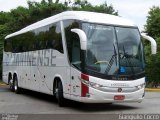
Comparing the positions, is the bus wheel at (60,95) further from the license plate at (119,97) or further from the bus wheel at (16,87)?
the bus wheel at (16,87)

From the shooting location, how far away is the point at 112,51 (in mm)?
14344

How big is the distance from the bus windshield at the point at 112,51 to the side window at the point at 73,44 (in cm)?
41

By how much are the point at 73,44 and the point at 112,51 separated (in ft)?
4.38

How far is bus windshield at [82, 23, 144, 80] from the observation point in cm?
1408

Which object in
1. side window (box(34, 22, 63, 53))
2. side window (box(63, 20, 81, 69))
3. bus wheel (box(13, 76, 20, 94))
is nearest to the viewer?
side window (box(63, 20, 81, 69))

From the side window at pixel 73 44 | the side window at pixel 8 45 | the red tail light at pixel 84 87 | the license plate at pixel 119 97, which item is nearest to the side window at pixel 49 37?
the side window at pixel 73 44

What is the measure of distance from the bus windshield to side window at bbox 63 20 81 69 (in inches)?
16.1

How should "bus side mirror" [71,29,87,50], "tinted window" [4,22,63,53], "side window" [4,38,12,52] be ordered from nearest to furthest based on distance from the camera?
"bus side mirror" [71,29,87,50] → "tinted window" [4,22,63,53] → "side window" [4,38,12,52]

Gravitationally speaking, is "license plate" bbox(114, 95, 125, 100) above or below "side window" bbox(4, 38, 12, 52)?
below

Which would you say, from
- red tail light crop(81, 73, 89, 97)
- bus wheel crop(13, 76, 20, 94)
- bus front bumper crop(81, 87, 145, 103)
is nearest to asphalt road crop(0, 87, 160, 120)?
bus front bumper crop(81, 87, 145, 103)

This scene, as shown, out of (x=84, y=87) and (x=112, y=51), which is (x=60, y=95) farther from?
(x=112, y=51)

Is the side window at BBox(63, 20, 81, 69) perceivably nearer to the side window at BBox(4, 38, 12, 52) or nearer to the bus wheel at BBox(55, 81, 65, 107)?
the bus wheel at BBox(55, 81, 65, 107)

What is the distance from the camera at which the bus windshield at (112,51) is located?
14.1 m

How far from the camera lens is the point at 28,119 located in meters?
12.6
